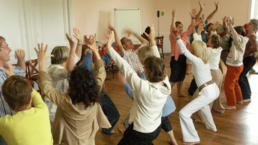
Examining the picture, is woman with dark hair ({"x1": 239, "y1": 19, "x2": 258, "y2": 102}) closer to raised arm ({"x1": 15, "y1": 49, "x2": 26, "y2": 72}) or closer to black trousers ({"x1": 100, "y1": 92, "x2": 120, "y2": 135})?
black trousers ({"x1": 100, "y1": 92, "x2": 120, "y2": 135})

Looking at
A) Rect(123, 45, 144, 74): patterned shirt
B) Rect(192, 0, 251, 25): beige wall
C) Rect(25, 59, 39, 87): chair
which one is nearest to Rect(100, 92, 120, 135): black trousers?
Rect(123, 45, 144, 74): patterned shirt

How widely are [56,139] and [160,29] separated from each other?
29.1 ft

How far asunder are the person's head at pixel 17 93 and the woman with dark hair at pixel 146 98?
77cm

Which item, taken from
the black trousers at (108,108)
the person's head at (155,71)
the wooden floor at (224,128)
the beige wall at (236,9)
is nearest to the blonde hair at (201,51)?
the wooden floor at (224,128)

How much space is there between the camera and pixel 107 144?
294cm

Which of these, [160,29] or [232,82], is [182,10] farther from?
[232,82]

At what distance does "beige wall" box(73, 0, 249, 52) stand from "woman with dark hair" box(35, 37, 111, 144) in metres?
4.94

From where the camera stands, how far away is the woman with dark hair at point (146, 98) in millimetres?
1798

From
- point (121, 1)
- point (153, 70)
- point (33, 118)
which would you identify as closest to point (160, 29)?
point (121, 1)

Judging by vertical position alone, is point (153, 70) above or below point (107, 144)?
above

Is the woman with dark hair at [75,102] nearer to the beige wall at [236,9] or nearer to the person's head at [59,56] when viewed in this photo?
the person's head at [59,56]

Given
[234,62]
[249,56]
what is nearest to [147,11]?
[249,56]

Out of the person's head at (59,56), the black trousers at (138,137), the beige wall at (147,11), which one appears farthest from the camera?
the beige wall at (147,11)

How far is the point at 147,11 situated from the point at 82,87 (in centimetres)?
850
